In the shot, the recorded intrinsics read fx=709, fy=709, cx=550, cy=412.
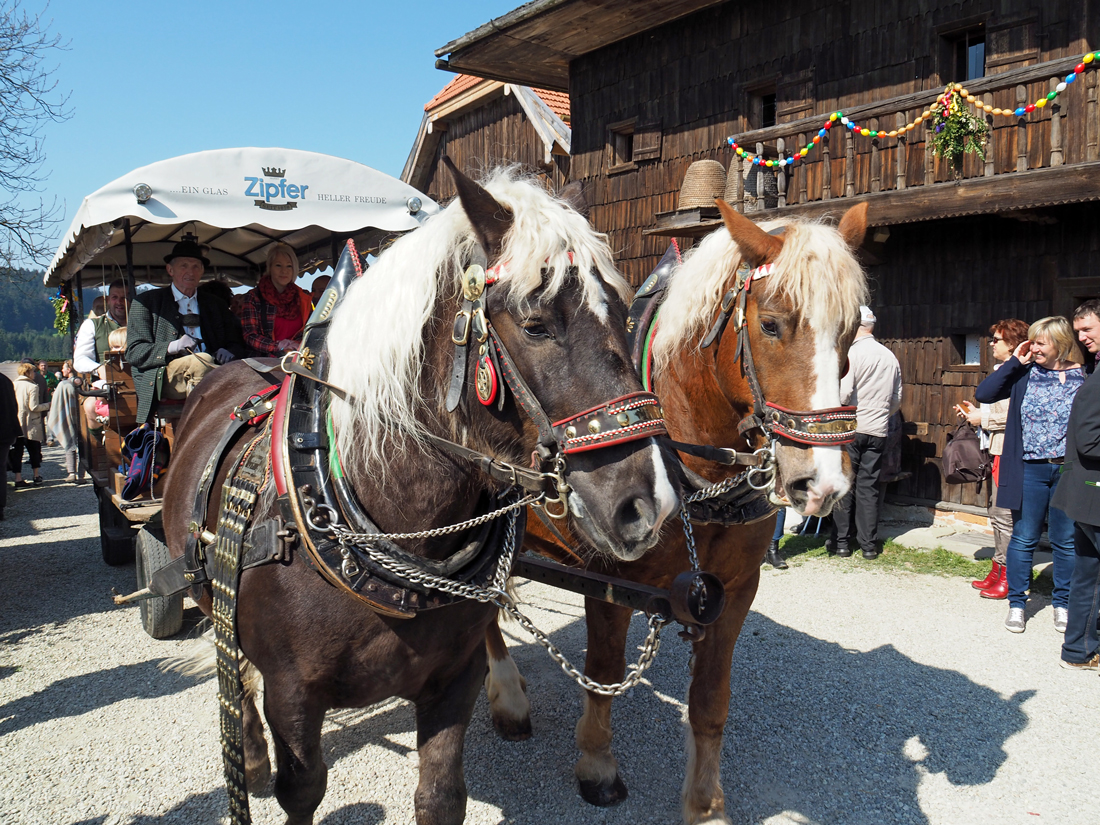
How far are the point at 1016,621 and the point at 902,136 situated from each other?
181 inches

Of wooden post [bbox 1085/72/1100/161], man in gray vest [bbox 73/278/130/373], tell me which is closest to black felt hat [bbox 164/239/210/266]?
Answer: man in gray vest [bbox 73/278/130/373]

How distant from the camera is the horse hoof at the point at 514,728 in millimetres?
3377

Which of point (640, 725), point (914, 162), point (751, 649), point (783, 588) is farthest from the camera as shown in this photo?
point (914, 162)

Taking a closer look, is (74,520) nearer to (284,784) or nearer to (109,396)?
(109,396)

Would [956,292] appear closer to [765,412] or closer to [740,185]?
[740,185]

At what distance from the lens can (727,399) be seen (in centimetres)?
250

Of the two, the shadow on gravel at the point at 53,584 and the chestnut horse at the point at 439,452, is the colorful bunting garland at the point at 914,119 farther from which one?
the shadow on gravel at the point at 53,584

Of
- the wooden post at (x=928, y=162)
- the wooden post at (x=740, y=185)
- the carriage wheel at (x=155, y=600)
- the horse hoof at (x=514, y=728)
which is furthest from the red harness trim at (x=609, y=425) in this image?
the wooden post at (x=740, y=185)

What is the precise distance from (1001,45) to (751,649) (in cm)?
647

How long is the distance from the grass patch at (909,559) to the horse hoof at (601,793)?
428cm

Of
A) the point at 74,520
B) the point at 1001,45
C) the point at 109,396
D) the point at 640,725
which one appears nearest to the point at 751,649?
the point at 640,725

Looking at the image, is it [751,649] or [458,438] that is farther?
[751,649]

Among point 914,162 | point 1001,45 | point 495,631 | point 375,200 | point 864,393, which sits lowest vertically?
point 495,631

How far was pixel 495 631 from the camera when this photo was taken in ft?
11.9
